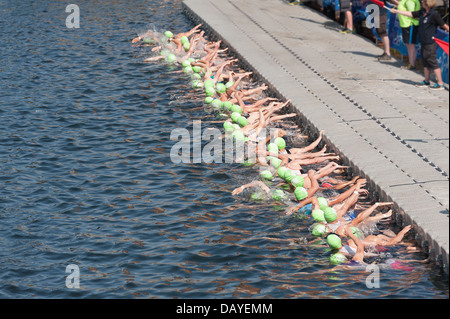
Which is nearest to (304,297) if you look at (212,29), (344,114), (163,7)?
(344,114)

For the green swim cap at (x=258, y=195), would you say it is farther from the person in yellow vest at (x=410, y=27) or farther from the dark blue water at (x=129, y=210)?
the person in yellow vest at (x=410, y=27)

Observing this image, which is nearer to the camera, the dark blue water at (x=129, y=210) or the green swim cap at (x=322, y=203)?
the dark blue water at (x=129, y=210)

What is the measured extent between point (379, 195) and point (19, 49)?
16599mm

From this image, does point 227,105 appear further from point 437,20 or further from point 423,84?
point 437,20

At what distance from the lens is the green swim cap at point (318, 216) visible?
1280cm

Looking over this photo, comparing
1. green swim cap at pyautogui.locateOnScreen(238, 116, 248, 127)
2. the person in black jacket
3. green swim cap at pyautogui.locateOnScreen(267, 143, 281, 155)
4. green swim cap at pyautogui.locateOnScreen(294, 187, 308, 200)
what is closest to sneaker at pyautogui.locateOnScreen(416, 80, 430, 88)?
the person in black jacket

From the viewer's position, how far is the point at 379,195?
13.3 metres

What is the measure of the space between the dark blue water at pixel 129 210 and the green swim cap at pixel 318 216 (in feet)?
0.88

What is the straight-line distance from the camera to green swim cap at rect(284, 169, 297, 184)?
14.4 metres

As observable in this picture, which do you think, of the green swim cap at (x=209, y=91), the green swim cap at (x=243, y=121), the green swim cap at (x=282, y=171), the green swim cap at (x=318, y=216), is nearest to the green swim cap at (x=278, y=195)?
the green swim cap at (x=282, y=171)

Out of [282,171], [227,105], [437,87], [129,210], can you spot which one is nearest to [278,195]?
[282,171]

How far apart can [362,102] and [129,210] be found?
663 centimetres

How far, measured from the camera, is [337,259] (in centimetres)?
1162

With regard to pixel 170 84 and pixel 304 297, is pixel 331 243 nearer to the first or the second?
pixel 304 297
